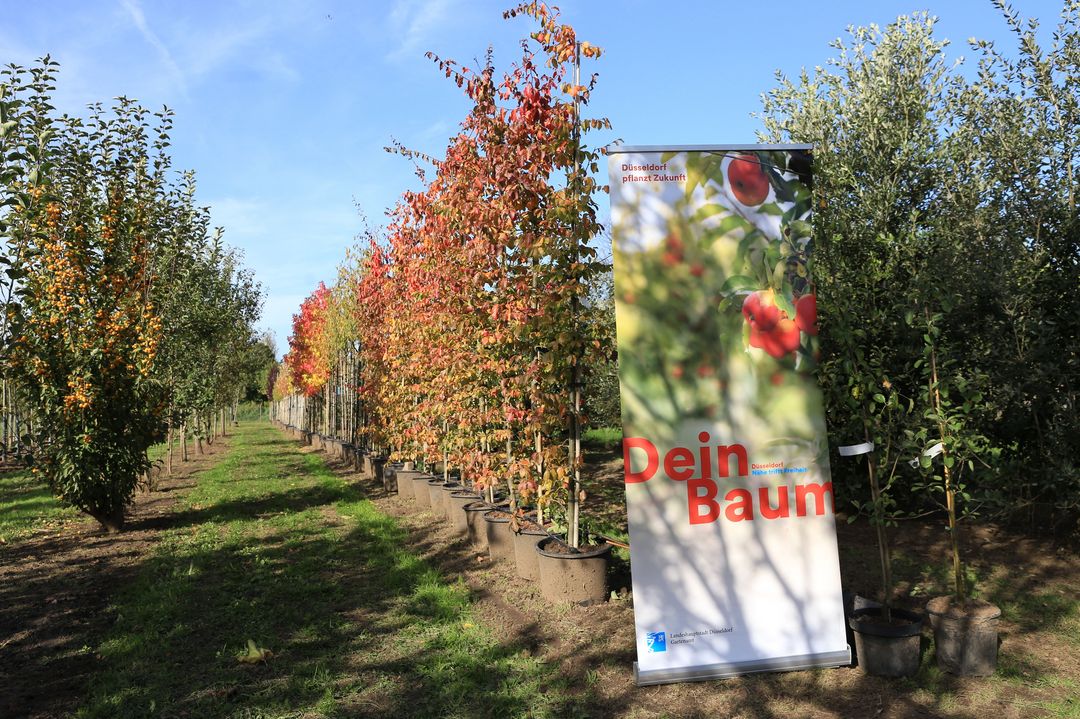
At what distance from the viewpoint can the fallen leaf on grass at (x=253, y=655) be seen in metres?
4.98

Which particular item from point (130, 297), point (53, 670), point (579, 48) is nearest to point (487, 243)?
point (579, 48)

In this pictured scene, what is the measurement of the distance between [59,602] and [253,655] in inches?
123

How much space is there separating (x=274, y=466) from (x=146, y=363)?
10.5 m

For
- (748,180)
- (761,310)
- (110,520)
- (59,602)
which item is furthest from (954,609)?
(110,520)

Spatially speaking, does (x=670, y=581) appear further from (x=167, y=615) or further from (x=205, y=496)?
(x=205, y=496)

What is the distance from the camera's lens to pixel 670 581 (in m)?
4.41

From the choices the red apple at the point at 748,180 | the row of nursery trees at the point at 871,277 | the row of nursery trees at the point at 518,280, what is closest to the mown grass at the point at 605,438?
the row of nursery trees at the point at 871,277

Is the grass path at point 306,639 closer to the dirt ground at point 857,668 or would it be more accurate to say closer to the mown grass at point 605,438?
the dirt ground at point 857,668

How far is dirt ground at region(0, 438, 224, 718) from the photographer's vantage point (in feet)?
15.6

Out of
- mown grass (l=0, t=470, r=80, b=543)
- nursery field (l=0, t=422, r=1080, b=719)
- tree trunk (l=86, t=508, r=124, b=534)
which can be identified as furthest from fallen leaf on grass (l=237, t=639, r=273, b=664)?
mown grass (l=0, t=470, r=80, b=543)

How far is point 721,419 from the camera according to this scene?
4.50m

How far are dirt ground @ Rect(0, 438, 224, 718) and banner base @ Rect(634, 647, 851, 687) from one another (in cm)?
362

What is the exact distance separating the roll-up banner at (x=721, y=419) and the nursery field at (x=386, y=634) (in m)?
0.38

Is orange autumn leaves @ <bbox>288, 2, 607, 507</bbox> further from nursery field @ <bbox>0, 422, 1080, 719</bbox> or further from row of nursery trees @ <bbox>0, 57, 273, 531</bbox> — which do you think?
row of nursery trees @ <bbox>0, 57, 273, 531</bbox>
